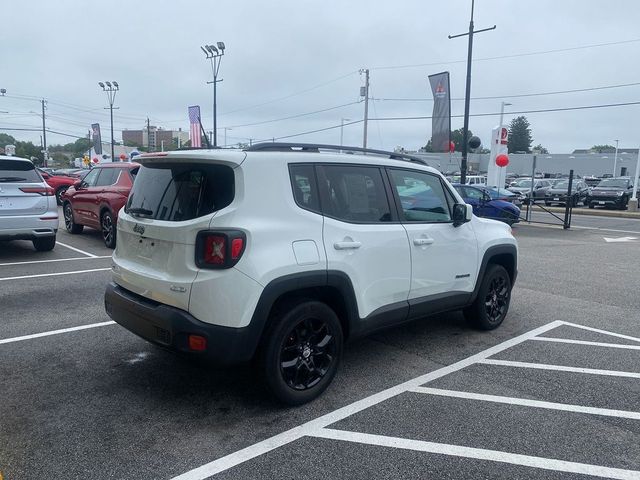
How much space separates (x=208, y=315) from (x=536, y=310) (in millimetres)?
4880

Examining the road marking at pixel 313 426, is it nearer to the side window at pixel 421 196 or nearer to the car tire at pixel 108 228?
the side window at pixel 421 196

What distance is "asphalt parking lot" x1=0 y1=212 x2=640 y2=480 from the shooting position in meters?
3.01

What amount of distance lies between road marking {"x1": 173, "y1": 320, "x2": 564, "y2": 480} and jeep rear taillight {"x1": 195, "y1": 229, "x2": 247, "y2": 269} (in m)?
1.15

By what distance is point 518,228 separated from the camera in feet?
57.7

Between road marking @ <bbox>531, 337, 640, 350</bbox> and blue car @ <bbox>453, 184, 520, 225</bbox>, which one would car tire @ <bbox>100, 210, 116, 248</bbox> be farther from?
blue car @ <bbox>453, 184, 520, 225</bbox>

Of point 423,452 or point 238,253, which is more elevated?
point 238,253

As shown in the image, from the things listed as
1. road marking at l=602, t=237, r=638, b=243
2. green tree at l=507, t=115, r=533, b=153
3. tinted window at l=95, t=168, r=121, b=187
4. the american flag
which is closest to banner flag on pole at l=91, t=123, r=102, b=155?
the american flag

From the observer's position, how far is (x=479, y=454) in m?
3.14

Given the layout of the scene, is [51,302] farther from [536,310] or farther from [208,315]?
[536,310]

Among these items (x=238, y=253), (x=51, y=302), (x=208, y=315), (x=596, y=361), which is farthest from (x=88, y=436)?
(x=596, y=361)

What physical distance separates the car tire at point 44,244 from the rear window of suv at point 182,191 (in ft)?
21.8

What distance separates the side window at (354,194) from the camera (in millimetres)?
3873

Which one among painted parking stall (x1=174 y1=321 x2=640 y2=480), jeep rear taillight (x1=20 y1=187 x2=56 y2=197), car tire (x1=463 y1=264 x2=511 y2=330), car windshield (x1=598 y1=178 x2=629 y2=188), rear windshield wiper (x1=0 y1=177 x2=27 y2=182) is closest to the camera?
painted parking stall (x1=174 y1=321 x2=640 y2=480)

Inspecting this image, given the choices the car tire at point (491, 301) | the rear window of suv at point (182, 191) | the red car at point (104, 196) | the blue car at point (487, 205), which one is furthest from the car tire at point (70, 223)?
the blue car at point (487, 205)
